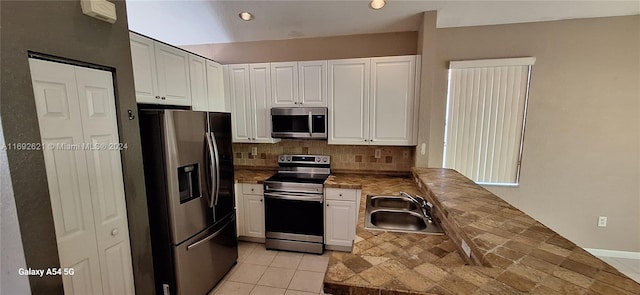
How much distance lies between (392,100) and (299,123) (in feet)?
3.53

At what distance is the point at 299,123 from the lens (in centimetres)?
284

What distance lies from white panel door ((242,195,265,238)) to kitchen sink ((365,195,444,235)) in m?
1.39

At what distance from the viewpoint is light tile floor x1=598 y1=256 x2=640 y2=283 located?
A: 2404mm

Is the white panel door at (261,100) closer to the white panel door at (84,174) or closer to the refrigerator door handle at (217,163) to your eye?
the refrigerator door handle at (217,163)

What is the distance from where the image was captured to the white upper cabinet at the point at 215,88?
2.69 m

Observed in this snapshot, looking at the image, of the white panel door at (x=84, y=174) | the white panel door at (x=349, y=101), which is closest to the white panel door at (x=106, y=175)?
the white panel door at (x=84, y=174)

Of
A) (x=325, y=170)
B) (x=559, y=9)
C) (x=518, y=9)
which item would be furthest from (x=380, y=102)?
(x=559, y=9)

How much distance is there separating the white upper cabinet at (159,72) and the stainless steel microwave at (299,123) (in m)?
0.94

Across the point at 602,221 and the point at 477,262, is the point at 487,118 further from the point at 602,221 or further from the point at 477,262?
the point at 477,262

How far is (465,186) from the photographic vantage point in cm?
179

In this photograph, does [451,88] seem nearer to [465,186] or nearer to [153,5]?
[465,186]

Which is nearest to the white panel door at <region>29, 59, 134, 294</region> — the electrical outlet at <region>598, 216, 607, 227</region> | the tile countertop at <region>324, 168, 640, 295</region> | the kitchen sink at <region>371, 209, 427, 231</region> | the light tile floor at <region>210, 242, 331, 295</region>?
the light tile floor at <region>210, 242, 331, 295</region>

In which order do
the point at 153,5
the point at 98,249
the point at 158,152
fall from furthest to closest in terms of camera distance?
the point at 153,5
the point at 158,152
the point at 98,249

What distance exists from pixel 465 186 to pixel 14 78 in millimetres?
2582
